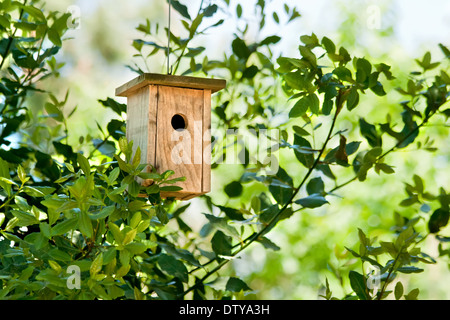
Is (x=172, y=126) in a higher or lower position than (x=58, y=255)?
higher

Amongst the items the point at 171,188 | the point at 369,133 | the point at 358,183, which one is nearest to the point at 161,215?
the point at 171,188

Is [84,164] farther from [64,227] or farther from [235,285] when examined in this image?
[235,285]

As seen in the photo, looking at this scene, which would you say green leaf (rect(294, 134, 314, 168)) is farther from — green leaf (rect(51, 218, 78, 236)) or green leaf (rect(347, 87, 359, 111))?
green leaf (rect(51, 218, 78, 236))

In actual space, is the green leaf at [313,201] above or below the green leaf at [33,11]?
below

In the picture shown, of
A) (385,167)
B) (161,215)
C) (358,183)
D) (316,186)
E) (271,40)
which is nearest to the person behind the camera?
(161,215)

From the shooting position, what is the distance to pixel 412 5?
4.82m

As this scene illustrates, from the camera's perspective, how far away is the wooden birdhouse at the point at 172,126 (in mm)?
1146

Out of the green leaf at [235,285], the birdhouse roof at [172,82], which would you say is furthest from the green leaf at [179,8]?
the green leaf at [235,285]

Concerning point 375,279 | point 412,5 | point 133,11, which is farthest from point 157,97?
point 133,11

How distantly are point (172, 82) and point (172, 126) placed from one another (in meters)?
0.10

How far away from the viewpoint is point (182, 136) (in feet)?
3.88

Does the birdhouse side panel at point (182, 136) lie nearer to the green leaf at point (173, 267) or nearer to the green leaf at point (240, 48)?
the green leaf at point (173, 267)

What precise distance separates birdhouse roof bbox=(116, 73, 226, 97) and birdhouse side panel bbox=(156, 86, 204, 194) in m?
0.01

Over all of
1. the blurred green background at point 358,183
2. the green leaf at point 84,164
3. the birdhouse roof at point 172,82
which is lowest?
the green leaf at point 84,164
